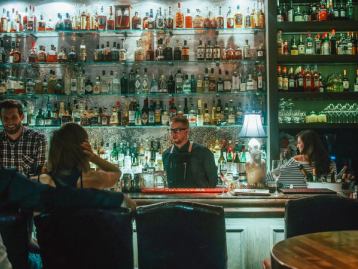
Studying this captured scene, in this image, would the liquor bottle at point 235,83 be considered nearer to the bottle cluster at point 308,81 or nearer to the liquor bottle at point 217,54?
the liquor bottle at point 217,54

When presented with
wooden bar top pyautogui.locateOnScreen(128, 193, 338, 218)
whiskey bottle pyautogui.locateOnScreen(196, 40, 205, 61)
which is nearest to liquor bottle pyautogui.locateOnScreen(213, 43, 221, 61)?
whiskey bottle pyautogui.locateOnScreen(196, 40, 205, 61)

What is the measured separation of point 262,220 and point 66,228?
1.43 metres

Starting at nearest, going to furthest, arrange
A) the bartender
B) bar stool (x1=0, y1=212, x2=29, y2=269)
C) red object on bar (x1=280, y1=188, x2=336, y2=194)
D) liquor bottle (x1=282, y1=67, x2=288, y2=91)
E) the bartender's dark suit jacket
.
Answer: the bartender's dark suit jacket < bar stool (x1=0, y1=212, x2=29, y2=269) < red object on bar (x1=280, y1=188, x2=336, y2=194) < the bartender < liquor bottle (x1=282, y1=67, x2=288, y2=91)

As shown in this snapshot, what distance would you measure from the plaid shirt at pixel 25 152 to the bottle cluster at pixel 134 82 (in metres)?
1.14

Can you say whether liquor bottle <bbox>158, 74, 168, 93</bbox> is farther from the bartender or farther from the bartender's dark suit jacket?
the bartender's dark suit jacket

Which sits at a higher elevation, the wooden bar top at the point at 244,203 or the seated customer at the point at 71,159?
the seated customer at the point at 71,159

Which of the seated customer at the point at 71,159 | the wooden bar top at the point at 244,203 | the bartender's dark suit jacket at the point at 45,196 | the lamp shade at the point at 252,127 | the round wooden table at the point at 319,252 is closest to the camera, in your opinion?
the round wooden table at the point at 319,252

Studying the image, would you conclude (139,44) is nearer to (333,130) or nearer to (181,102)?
(181,102)

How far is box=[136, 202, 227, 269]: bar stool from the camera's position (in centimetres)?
221

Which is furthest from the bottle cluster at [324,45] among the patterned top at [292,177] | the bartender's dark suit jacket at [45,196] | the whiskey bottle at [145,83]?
the bartender's dark suit jacket at [45,196]

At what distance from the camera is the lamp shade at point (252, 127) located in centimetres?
461

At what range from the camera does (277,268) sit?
1.89 meters

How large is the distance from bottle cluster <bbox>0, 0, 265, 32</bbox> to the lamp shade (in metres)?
1.13

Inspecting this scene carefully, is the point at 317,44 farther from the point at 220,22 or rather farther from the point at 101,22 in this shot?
the point at 101,22
